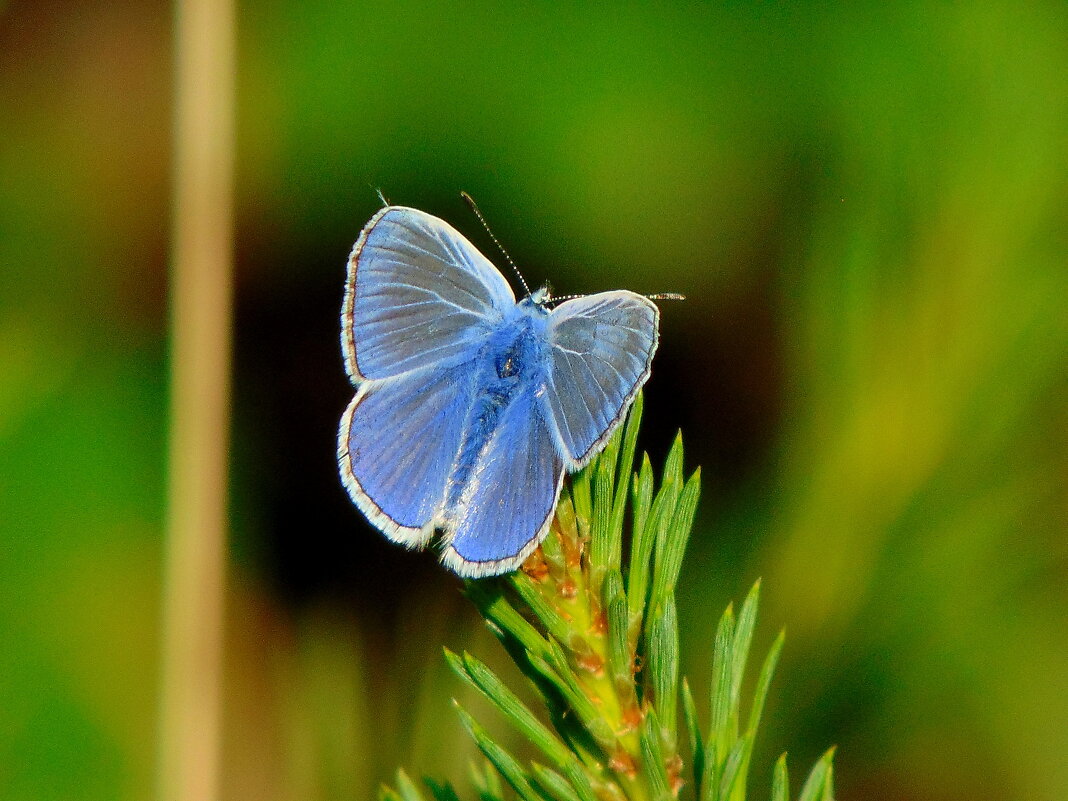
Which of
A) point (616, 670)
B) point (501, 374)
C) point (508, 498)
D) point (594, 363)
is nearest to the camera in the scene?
point (616, 670)

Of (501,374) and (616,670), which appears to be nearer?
(616,670)

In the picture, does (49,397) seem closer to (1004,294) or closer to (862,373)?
(862,373)

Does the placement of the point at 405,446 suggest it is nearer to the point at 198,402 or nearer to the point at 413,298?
the point at 413,298

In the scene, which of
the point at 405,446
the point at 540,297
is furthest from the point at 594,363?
the point at 405,446

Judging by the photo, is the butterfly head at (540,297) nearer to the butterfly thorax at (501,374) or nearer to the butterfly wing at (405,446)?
the butterfly thorax at (501,374)

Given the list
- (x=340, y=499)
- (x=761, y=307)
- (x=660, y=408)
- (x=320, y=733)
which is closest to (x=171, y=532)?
(x=340, y=499)
